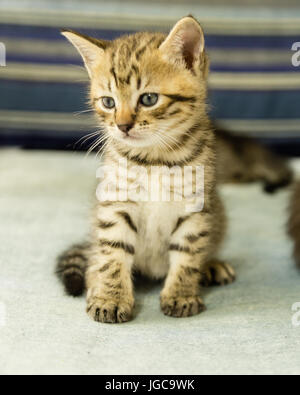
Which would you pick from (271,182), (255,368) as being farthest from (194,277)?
(271,182)

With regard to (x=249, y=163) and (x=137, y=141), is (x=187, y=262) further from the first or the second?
(x=249, y=163)

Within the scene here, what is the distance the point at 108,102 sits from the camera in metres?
1.34

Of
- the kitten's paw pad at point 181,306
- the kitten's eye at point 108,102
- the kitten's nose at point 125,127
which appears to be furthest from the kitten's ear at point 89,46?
the kitten's paw pad at point 181,306

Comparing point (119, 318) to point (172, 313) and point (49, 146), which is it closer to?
point (172, 313)

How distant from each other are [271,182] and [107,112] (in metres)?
1.37

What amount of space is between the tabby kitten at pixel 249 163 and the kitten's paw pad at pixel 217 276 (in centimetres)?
99

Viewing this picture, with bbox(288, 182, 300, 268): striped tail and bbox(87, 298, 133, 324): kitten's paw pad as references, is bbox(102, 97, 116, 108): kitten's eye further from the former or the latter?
bbox(288, 182, 300, 268): striped tail

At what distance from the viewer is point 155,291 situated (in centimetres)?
153

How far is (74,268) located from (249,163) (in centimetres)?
134

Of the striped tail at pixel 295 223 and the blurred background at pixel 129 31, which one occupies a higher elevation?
Result: the blurred background at pixel 129 31

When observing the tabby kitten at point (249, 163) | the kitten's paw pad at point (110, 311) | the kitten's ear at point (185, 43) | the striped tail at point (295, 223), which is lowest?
the kitten's paw pad at point (110, 311)

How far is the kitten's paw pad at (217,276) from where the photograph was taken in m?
1.58

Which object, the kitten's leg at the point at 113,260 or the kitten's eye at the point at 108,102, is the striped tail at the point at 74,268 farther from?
the kitten's eye at the point at 108,102

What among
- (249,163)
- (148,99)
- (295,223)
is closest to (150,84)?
(148,99)
